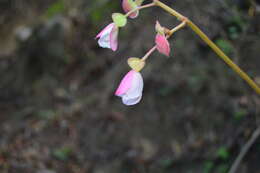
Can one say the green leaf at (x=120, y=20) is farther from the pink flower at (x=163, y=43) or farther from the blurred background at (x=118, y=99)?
the blurred background at (x=118, y=99)

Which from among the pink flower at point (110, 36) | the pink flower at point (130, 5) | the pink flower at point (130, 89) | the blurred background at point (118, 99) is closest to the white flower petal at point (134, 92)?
the pink flower at point (130, 89)

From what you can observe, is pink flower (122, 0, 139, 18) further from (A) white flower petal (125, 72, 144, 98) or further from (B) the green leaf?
(A) white flower petal (125, 72, 144, 98)

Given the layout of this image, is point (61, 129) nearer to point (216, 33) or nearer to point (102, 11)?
point (102, 11)

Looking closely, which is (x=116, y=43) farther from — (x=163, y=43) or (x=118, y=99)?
(x=118, y=99)

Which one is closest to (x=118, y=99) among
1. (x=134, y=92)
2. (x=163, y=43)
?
(x=134, y=92)

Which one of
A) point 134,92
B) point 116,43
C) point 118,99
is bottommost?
point 134,92

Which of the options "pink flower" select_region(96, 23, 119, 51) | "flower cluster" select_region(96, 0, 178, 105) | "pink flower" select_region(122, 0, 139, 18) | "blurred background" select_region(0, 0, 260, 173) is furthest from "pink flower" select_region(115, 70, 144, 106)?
"blurred background" select_region(0, 0, 260, 173)
